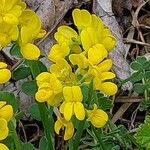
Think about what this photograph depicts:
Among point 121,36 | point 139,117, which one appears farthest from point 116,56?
point 139,117

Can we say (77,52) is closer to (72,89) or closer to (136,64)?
(72,89)

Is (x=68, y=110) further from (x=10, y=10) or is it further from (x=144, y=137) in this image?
(x=144, y=137)

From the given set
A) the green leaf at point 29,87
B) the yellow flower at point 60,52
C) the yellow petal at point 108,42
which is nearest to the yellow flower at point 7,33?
the yellow flower at point 60,52

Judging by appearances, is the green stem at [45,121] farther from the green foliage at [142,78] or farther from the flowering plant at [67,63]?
the green foliage at [142,78]


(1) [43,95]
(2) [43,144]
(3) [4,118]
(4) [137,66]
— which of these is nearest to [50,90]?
(1) [43,95]

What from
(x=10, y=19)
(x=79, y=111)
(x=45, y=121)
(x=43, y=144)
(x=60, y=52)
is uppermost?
(x=10, y=19)

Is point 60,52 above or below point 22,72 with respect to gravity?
above

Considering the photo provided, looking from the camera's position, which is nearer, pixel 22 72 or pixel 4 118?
pixel 4 118

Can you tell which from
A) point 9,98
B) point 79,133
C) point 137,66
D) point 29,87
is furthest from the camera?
point 137,66
